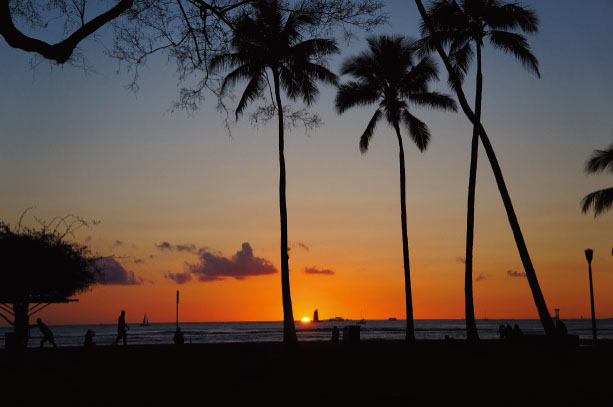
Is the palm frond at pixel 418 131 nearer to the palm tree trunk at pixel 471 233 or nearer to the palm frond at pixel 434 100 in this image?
the palm frond at pixel 434 100

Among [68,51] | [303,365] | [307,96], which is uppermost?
[307,96]

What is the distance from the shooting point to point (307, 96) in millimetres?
33156

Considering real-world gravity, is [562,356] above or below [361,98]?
below

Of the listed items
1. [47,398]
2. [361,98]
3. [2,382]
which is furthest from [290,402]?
[361,98]

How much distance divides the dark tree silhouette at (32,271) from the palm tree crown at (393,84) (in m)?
20.9

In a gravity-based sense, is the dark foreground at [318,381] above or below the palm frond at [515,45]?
below

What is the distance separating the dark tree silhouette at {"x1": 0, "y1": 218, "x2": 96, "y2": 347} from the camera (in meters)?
18.8

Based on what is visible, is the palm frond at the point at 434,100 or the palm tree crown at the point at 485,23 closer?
the palm tree crown at the point at 485,23

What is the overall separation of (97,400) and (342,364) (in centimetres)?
950

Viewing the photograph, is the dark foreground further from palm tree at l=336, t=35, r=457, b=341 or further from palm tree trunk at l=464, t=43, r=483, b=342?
palm tree at l=336, t=35, r=457, b=341

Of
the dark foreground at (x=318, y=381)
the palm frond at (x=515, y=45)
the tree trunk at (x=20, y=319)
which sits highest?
the palm frond at (x=515, y=45)

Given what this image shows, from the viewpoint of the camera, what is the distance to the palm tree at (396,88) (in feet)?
115

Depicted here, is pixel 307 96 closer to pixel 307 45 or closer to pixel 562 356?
pixel 307 45

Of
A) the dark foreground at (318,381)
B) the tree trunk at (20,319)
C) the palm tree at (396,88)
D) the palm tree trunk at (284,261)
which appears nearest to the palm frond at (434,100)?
the palm tree at (396,88)
